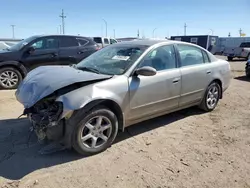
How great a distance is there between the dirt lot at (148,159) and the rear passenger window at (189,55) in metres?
1.17

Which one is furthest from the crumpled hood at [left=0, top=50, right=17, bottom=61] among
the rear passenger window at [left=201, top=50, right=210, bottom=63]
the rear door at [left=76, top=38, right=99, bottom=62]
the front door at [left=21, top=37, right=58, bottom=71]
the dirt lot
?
the rear passenger window at [left=201, top=50, right=210, bottom=63]

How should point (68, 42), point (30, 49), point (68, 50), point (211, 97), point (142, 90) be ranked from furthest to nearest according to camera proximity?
point (68, 42), point (68, 50), point (30, 49), point (211, 97), point (142, 90)

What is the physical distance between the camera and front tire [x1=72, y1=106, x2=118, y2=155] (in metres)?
3.36

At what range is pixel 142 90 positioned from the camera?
393 cm

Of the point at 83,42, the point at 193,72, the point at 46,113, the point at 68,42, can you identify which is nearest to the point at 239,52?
the point at 83,42

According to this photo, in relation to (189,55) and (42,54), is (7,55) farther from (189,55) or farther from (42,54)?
(189,55)

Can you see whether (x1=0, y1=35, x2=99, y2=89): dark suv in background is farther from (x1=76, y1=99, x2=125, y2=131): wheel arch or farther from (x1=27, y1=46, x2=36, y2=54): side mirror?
(x1=76, y1=99, x2=125, y2=131): wheel arch

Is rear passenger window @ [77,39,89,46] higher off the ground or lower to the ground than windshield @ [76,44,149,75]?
higher

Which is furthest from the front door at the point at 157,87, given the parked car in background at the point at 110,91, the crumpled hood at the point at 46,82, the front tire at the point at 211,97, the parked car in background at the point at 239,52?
the parked car in background at the point at 239,52

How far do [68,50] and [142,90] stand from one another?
535cm

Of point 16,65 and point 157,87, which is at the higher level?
point 16,65

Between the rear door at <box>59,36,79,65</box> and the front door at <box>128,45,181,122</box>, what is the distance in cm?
479

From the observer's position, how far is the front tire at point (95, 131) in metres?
3.36

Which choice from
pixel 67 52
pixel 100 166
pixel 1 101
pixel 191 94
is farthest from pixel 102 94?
pixel 67 52
